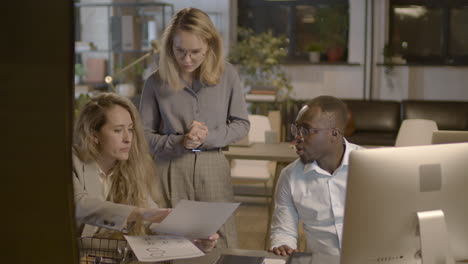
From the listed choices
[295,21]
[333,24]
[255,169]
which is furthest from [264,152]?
[295,21]

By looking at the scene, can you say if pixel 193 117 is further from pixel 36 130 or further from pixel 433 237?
pixel 36 130

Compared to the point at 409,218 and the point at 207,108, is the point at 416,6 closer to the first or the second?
the point at 207,108

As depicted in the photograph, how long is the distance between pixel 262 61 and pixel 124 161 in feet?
17.6

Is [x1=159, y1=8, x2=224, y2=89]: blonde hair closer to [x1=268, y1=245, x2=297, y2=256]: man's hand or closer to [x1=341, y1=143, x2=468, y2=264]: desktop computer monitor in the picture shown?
[x1=268, y1=245, x2=297, y2=256]: man's hand

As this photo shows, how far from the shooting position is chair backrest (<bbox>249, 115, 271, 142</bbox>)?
4902 mm


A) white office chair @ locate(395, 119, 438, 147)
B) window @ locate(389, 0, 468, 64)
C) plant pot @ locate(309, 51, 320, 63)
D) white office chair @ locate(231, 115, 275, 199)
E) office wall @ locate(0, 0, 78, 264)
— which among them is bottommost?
white office chair @ locate(231, 115, 275, 199)

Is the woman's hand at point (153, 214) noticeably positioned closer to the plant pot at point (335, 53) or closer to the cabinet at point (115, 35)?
the cabinet at point (115, 35)

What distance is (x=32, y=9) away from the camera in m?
0.26

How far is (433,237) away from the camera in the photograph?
1.46 meters

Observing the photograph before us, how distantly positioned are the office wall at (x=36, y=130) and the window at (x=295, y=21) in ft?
25.5

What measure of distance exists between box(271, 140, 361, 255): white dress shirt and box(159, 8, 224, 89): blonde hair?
533 mm

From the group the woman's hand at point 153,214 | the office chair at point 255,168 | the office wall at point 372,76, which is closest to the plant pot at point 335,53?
the office wall at point 372,76

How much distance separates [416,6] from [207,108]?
589 cm

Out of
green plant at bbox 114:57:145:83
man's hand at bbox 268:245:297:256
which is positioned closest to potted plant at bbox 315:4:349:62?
green plant at bbox 114:57:145:83
